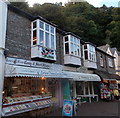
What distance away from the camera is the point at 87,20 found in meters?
39.4

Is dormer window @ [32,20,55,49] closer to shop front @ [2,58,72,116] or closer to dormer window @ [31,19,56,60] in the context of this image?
dormer window @ [31,19,56,60]

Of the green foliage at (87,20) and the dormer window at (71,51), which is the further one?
the green foliage at (87,20)

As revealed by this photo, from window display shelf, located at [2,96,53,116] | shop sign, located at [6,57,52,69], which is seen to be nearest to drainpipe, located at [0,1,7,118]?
shop sign, located at [6,57,52,69]

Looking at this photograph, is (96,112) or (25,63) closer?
(25,63)

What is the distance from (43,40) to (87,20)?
33.4 meters

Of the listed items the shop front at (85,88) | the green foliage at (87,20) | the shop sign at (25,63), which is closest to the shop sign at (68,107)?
the shop sign at (25,63)

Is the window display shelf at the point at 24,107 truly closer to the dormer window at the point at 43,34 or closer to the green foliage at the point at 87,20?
the dormer window at the point at 43,34

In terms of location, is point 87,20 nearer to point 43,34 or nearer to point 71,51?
point 71,51

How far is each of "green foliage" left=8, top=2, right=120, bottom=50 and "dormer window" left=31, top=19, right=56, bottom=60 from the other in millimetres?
17321

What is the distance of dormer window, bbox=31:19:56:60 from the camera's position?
8.85 meters

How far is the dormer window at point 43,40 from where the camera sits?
8.85 metres

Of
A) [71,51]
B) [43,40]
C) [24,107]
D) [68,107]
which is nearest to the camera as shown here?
[24,107]

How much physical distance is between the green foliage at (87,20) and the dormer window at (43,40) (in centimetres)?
1732

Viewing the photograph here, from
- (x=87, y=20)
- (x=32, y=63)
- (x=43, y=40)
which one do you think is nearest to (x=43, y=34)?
(x=43, y=40)
